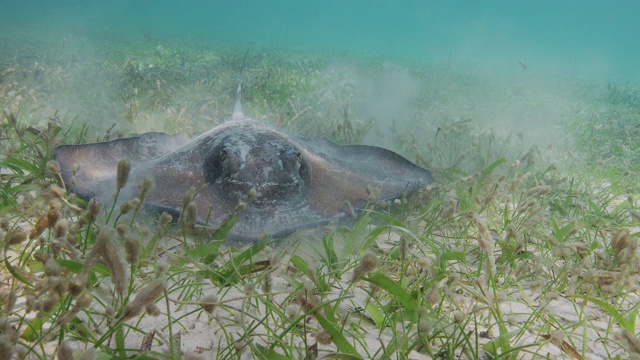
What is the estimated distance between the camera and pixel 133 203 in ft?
4.91

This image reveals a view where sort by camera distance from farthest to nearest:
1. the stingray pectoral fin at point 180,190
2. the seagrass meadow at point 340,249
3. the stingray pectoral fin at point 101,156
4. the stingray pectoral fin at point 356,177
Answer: the stingray pectoral fin at point 356,177 < the stingray pectoral fin at point 101,156 < the stingray pectoral fin at point 180,190 < the seagrass meadow at point 340,249

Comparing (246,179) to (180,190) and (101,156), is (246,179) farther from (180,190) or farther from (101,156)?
(101,156)

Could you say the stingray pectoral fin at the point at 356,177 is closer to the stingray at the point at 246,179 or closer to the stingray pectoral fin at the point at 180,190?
the stingray at the point at 246,179

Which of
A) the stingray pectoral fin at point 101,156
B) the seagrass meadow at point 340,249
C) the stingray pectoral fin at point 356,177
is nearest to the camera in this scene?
the seagrass meadow at point 340,249

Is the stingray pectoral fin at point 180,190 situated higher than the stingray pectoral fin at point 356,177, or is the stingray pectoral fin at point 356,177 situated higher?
the stingray pectoral fin at point 180,190

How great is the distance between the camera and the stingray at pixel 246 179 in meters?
2.46

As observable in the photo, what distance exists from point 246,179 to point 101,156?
1.53 metres

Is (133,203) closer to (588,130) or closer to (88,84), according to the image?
(88,84)

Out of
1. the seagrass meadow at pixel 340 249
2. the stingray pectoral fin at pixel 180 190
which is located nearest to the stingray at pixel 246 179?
the stingray pectoral fin at pixel 180 190

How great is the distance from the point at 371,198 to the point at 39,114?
5345 millimetres

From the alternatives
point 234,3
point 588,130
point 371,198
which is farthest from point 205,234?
point 234,3

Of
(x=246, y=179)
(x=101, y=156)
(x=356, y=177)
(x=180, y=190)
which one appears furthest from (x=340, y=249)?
(x=101, y=156)

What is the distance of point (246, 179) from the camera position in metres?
2.69

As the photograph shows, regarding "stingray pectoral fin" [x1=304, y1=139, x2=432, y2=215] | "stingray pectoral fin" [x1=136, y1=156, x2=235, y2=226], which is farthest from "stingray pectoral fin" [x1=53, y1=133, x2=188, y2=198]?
"stingray pectoral fin" [x1=304, y1=139, x2=432, y2=215]
